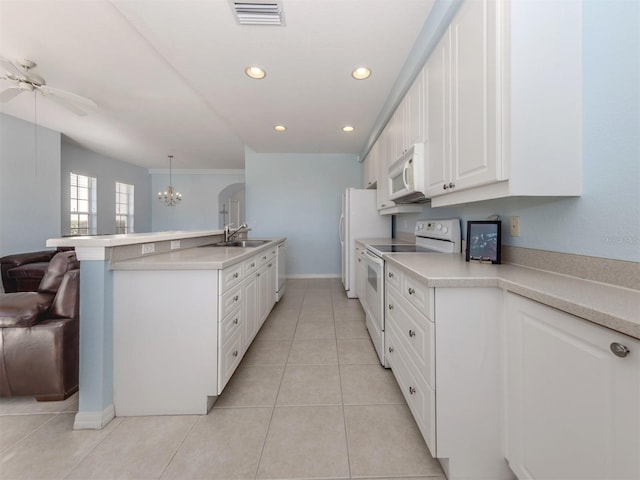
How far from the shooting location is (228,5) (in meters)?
1.71

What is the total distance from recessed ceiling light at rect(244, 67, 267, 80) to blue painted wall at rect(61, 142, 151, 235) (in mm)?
5513

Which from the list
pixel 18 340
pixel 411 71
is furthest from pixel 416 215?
pixel 18 340

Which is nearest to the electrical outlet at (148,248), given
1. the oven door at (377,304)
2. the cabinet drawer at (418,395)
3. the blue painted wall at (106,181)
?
the oven door at (377,304)

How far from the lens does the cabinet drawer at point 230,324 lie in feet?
5.14

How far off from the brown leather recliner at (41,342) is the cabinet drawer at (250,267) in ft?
3.34

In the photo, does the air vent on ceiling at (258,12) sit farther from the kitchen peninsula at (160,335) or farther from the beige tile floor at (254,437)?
the beige tile floor at (254,437)

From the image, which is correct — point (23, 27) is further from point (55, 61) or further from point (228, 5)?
point (228, 5)

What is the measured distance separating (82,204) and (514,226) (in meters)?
8.09

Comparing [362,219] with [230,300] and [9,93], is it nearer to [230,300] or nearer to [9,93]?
[230,300]

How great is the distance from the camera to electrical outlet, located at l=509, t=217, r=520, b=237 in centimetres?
143

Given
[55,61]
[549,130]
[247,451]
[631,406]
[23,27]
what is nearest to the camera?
[631,406]

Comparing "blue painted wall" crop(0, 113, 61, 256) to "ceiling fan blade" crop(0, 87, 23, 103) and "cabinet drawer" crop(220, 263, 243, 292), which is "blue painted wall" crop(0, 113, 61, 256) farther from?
"cabinet drawer" crop(220, 263, 243, 292)

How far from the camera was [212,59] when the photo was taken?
225 centimetres

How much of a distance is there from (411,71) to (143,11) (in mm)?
2021
